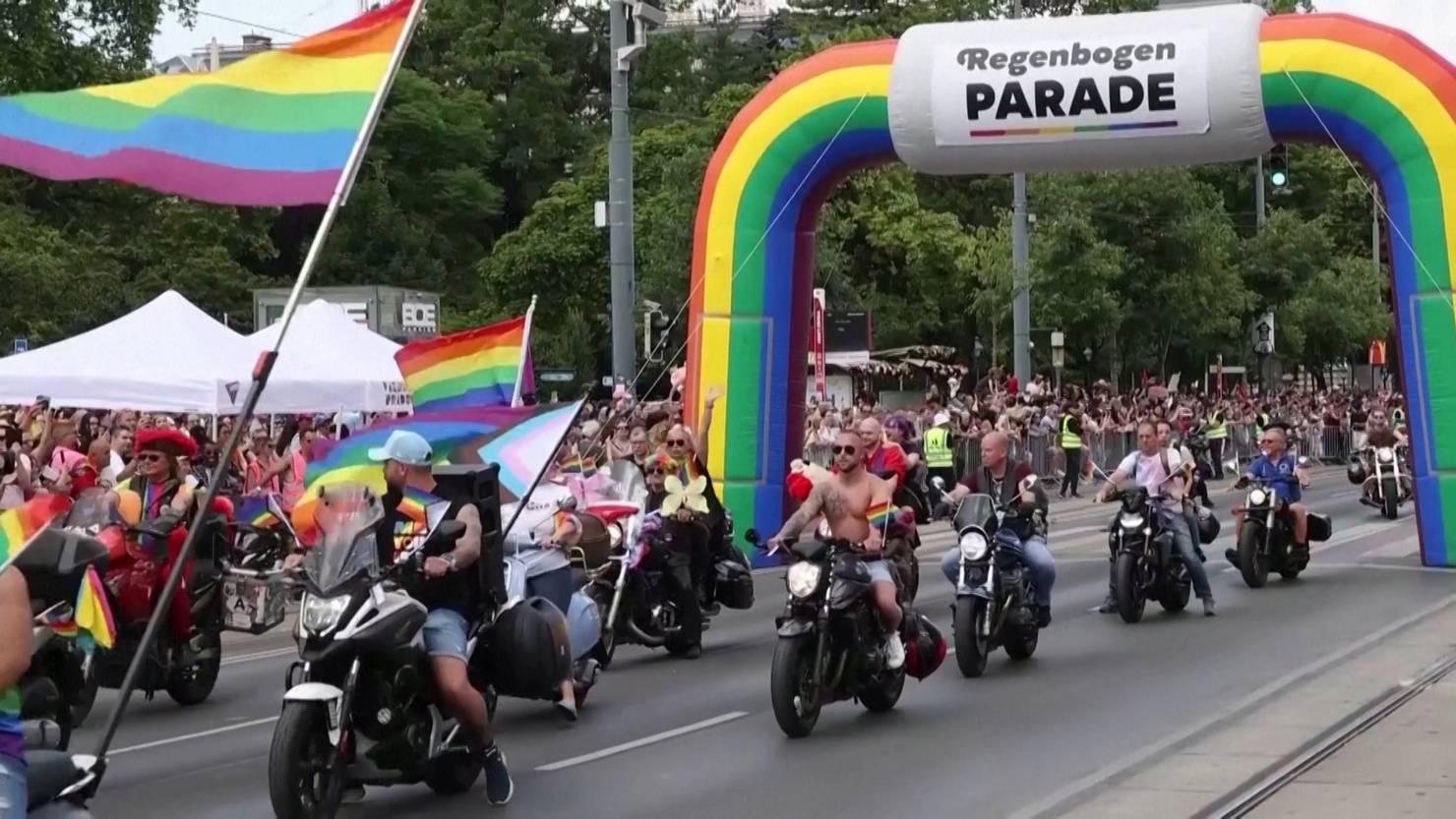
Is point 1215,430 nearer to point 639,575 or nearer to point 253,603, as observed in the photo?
point 639,575

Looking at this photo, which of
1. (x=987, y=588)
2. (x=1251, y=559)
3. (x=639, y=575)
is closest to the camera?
(x=987, y=588)

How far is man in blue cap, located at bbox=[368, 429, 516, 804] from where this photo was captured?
882 centimetres

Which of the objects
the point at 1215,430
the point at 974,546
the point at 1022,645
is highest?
the point at 1215,430

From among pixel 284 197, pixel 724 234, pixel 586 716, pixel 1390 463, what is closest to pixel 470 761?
pixel 586 716

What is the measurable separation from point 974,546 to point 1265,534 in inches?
267

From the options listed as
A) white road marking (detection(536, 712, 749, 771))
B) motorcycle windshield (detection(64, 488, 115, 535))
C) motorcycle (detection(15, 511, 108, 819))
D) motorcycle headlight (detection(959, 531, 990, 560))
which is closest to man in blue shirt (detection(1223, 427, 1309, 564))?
motorcycle headlight (detection(959, 531, 990, 560))

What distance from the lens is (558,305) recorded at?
60719 mm

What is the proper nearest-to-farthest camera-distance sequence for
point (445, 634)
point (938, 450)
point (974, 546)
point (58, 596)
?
point (58, 596) < point (445, 634) < point (974, 546) < point (938, 450)

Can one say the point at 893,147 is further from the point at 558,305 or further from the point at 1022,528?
the point at 558,305

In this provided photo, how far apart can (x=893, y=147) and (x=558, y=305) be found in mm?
38917

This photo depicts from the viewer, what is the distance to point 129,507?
40.0 ft

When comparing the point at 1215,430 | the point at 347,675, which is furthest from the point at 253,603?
the point at 1215,430

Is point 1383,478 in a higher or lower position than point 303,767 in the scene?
higher

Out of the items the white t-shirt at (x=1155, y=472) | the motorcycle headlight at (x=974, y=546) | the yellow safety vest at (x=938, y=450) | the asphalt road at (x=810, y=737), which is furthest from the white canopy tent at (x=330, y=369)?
the motorcycle headlight at (x=974, y=546)
